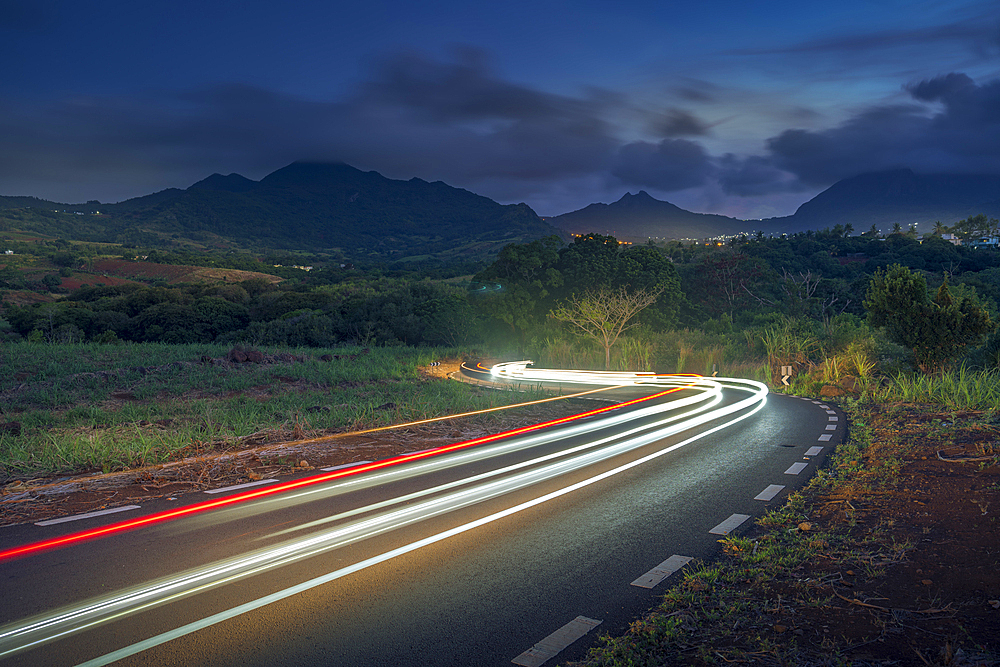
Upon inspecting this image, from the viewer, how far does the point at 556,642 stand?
3.90 metres

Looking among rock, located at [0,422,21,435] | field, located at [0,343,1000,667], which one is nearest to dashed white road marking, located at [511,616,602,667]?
field, located at [0,343,1000,667]

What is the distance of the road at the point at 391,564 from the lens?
3.86m

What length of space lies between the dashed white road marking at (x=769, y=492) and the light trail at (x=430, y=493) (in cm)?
197

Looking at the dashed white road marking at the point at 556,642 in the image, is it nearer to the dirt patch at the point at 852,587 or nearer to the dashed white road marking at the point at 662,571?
the dirt patch at the point at 852,587

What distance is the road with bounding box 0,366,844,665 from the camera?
152 inches

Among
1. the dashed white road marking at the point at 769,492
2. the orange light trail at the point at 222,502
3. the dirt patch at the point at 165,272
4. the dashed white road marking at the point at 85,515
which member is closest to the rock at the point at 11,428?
the dashed white road marking at the point at 85,515

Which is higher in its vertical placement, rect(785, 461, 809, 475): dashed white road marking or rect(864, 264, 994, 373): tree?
rect(864, 264, 994, 373): tree

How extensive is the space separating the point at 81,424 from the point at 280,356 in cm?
1290

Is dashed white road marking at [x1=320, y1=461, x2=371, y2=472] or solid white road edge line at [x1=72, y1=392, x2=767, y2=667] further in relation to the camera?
dashed white road marking at [x1=320, y1=461, x2=371, y2=472]

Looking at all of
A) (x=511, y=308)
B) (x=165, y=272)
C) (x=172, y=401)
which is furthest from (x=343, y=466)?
(x=165, y=272)

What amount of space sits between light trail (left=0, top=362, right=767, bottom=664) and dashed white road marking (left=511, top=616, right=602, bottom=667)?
183 cm

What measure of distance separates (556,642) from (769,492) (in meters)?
4.72

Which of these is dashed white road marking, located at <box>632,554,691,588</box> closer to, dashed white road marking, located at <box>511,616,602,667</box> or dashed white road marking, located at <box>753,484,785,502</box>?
dashed white road marking, located at <box>511,616,602,667</box>

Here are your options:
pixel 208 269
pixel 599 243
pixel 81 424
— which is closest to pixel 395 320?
pixel 599 243
